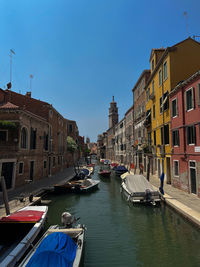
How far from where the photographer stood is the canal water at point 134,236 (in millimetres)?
6801

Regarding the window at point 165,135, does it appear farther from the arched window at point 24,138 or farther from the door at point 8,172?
the door at point 8,172

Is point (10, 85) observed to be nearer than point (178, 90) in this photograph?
No

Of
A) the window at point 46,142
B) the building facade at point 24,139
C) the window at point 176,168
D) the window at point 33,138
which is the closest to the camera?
the building facade at point 24,139

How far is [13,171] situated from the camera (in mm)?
16453

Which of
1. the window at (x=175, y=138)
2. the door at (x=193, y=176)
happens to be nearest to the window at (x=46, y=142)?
the window at (x=175, y=138)

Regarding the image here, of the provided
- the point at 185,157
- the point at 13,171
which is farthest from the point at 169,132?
the point at 13,171

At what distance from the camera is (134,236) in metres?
8.81

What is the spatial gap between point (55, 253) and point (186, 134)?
13025 millimetres

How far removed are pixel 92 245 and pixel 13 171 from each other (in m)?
11.3

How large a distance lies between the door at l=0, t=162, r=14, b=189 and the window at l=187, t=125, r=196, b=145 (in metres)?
15.0

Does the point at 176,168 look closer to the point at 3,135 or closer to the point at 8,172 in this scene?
the point at 8,172

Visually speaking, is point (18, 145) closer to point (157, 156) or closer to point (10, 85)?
point (10, 85)

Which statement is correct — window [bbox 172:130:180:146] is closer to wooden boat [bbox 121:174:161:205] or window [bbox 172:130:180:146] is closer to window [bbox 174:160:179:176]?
window [bbox 174:160:179:176]

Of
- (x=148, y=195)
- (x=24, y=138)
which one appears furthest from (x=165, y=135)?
(x=24, y=138)
